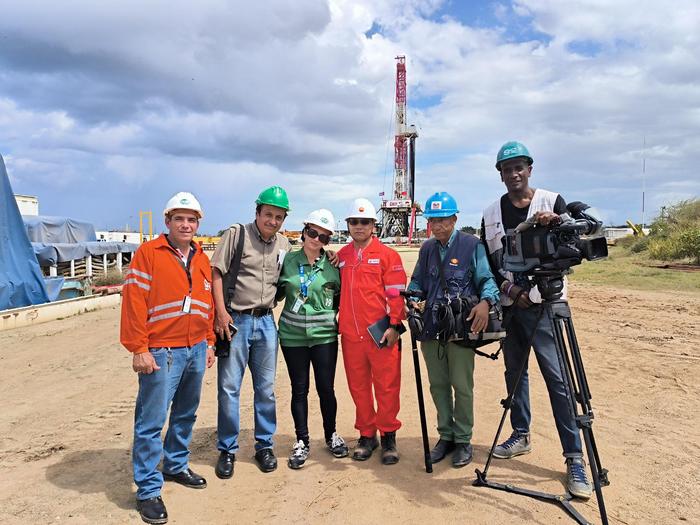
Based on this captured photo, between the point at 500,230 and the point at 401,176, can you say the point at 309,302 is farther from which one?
the point at 401,176

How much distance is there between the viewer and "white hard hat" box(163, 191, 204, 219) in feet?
11.6

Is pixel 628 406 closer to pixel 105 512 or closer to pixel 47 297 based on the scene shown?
pixel 105 512

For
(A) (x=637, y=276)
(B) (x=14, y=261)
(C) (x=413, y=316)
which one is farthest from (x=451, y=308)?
(A) (x=637, y=276)

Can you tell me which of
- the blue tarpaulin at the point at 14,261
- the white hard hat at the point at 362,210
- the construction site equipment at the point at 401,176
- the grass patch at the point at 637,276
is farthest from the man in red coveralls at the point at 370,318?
the construction site equipment at the point at 401,176

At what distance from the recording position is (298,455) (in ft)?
13.7

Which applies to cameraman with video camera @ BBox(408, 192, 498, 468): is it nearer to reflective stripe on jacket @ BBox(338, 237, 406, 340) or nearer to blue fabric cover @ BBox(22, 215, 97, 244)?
reflective stripe on jacket @ BBox(338, 237, 406, 340)

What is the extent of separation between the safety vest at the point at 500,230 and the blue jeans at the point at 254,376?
1976 mm

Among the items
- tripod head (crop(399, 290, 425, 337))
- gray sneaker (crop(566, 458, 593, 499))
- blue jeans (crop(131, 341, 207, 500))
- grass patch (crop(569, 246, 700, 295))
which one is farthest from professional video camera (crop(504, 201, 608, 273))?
grass patch (crop(569, 246, 700, 295))

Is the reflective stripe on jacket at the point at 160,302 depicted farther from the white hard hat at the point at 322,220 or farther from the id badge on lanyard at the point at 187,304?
the white hard hat at the point at 322,220

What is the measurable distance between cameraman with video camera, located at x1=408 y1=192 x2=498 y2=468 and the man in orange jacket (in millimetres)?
1740

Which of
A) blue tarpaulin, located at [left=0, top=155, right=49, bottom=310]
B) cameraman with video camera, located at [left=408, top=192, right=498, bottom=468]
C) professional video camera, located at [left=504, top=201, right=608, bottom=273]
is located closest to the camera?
professional video camera, located at [left=504, top=201, right=608, bottom=273]

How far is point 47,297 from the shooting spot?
12922mm

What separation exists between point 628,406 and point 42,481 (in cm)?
588

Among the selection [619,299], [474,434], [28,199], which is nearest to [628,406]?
[474,434]
